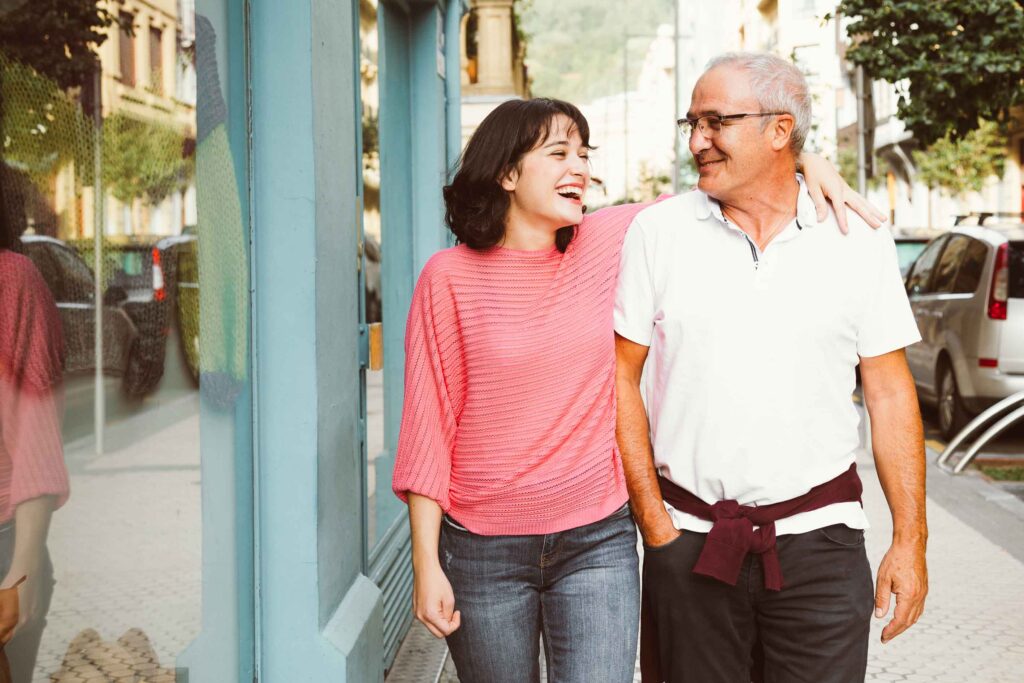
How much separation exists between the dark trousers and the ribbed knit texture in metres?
1.34

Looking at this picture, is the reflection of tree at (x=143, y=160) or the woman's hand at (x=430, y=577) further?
the woman's hand at (x=430, y=577)

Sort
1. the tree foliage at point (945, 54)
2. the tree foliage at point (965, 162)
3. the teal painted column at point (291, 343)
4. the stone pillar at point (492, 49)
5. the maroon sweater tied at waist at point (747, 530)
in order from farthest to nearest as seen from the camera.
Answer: the stone pillar at point (492, 49) < the tree foliage at point (965, 162) < the tree foliage at point (945, 54) < the teal painted column at point (291, 343) < the maroon sweater tied at waist at point (747, 530)

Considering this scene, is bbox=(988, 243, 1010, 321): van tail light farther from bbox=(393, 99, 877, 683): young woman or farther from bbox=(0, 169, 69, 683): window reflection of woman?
bbox=(0, 169, 69, 683): window reflection of woman

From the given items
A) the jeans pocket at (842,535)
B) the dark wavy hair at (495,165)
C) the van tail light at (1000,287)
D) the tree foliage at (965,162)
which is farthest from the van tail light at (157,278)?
the tree foliage at (965,162)

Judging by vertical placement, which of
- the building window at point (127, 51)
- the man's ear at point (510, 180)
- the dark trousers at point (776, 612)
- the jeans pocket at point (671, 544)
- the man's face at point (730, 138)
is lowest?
the dark trousers at point (776, 612)

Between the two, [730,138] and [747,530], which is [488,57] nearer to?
[730,138]

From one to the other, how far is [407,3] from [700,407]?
14.6 ft

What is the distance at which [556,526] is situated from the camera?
277 cm

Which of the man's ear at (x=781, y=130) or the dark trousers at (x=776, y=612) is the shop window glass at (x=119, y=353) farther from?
the man's ear at (x=781, y=130)

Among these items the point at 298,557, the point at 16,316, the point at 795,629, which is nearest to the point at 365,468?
the point at 298,557

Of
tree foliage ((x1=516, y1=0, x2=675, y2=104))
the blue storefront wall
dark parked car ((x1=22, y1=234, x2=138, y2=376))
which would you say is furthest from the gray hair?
tree foliage ((x1=516, y1=0, x2=675, y2=104))

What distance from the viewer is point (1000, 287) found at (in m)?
10.7

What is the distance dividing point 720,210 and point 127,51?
1328 mm

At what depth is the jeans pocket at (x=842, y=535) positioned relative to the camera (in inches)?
110
